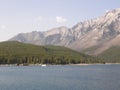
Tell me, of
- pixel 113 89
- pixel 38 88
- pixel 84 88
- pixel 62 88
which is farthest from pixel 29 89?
pixel 113 89

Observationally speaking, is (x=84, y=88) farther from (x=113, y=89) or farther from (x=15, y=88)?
(x=15, y=88)

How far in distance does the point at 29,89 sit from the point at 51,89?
27.0ft

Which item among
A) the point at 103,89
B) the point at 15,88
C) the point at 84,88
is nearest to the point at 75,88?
the point at 84,88

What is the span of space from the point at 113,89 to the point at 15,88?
36449 mm

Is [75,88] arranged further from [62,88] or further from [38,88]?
[38,88]

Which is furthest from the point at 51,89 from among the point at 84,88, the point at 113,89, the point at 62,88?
the point at 113,89

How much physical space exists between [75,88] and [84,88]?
3.49 meters

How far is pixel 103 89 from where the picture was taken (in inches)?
4771

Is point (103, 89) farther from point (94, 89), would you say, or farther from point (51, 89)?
point (51, 89)

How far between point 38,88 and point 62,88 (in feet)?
30.1

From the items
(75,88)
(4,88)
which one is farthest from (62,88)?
(4,88)

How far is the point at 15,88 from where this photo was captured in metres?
124

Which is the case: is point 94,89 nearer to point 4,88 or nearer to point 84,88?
point 84,88

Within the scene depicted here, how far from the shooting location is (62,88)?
126 meters
